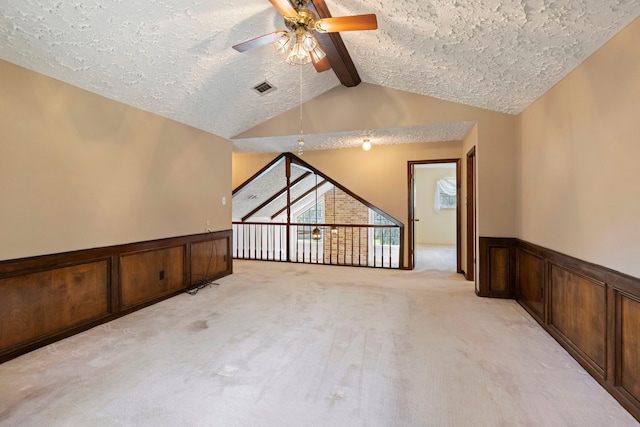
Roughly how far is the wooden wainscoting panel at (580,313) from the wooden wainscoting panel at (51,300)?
4073 millimetres

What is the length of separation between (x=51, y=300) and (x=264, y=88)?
2.99 meters

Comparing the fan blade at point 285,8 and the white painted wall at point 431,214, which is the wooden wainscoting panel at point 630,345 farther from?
the white painted wall at point 431,214

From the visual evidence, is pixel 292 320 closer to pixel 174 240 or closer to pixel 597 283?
pixel 174 240

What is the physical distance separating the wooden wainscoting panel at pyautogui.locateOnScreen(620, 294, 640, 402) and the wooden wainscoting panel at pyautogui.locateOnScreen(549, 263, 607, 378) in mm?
149

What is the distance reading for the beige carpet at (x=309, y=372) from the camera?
160 centimetres

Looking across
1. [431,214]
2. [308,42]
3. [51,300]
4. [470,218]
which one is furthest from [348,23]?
[431,214]

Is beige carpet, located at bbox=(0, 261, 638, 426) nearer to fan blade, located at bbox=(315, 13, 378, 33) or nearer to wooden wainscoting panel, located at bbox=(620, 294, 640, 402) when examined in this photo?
wooden wainscoting panel, located at bbox=(620, 294, 640, 402)

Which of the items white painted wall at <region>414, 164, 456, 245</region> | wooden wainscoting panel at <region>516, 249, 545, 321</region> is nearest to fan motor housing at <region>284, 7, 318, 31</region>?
wooden wainscoting panel at <region>516, 249, 545, 321</region>

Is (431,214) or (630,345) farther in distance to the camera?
(431,214)

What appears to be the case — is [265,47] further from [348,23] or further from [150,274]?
[150,274]

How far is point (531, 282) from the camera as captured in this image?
3086 mm

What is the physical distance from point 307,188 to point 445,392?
6447 millimetres

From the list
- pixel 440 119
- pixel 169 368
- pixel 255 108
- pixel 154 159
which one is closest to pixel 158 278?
pixel 154 159

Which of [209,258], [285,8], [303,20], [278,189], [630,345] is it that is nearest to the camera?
[630,345]
